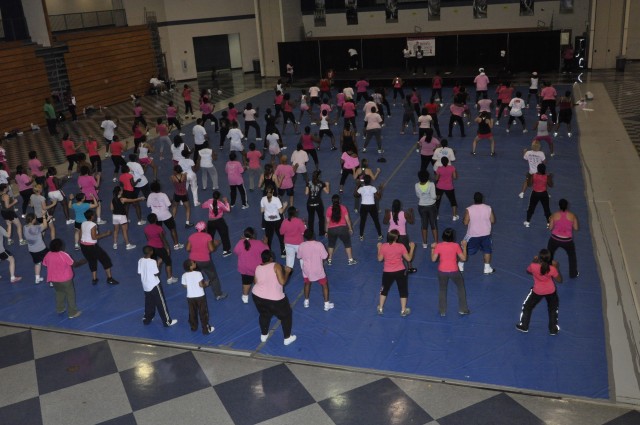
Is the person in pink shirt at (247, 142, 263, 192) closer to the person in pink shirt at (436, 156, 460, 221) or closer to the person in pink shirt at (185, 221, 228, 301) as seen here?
the person in pink shirt at (436, 156, 460, 221)

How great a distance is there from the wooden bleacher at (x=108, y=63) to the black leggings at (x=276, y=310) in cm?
2473

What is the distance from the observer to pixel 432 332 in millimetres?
9242

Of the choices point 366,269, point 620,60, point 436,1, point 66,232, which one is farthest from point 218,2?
point 366,269

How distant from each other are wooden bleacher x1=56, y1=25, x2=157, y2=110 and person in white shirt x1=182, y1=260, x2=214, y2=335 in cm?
2370

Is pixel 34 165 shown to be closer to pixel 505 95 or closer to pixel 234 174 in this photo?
pixel 234 174

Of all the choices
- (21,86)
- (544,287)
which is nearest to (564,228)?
(544,287)

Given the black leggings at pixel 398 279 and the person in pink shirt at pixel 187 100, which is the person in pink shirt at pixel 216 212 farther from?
the person in pink shirt at pixel 187 100

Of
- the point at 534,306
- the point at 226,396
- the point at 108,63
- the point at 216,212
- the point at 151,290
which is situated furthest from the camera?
the point at 108,63

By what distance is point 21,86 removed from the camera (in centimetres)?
2680

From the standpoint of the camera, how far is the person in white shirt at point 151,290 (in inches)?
375

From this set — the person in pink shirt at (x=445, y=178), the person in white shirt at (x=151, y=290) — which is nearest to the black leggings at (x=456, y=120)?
the person in pink shirt at (x=445, y=178)

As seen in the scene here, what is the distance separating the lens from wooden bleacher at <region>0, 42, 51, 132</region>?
26047 mm

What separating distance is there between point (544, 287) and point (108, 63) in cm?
2868

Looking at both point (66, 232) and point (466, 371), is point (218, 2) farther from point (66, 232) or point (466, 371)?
point (466, 371)
